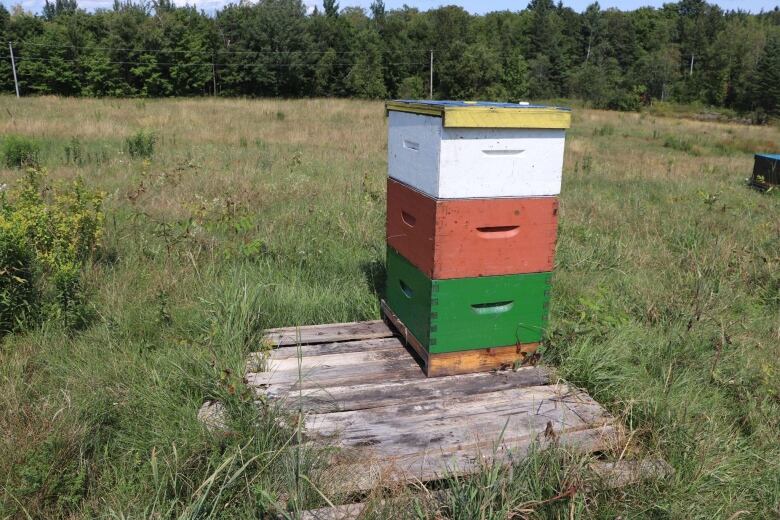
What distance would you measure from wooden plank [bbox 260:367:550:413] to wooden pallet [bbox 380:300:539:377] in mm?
42

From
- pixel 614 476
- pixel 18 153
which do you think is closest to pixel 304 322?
pixel 614 476

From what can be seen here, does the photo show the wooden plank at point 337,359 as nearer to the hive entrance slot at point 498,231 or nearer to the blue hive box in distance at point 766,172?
the hive entrance slot at point 498,231

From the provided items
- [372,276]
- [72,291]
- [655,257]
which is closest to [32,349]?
[72,291]

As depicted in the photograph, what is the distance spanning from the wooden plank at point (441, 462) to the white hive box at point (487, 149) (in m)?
1.25

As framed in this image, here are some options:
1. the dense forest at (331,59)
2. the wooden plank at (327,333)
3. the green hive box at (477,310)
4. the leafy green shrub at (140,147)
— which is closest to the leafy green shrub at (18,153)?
the leafy green shrub at (140,147)

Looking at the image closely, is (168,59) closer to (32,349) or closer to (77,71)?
(77,71)

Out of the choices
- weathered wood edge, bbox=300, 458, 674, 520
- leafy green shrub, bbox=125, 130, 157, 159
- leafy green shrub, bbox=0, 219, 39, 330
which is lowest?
weathered wood edge, bbox=300, 458, 674, 520

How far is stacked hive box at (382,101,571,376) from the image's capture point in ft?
9.67

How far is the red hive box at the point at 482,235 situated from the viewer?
119 inches

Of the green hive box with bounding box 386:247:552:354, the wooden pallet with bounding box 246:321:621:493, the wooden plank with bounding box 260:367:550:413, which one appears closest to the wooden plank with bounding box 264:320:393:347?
the wooden pallet with bounding box 246:321:621:493

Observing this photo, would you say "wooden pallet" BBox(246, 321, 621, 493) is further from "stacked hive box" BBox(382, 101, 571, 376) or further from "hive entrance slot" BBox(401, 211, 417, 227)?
"hive entrance slot" BBox(401, 211, 417, 227)

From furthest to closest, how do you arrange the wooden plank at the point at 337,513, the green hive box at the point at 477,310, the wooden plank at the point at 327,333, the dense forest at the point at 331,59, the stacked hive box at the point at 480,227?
the dense forest at the point at 331,59 < the wooden plank at the point at 327,333 < the green hive box at the point at 477,310 < the stacked hive box at the point at 480,227 < the wooden plank at the point at 337,513

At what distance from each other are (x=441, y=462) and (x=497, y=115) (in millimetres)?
1680

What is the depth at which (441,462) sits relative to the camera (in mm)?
2438
